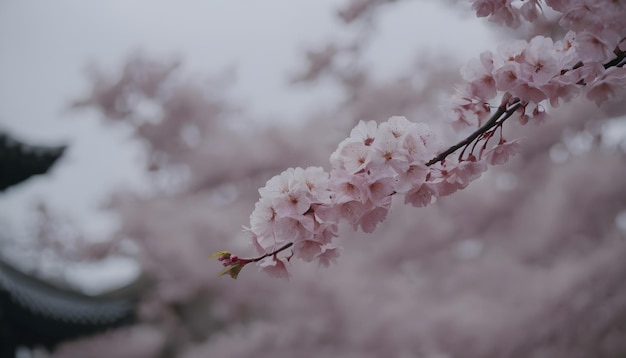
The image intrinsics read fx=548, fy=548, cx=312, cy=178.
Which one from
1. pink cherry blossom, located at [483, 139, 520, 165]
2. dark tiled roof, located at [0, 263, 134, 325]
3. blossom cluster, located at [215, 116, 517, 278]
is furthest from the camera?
dark tiled roof, located at [0, 263, 134, 325]

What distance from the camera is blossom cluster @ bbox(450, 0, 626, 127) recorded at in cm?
87

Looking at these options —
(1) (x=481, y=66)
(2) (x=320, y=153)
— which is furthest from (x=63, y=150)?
(1) (x=481, y=66)

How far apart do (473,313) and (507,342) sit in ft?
0.84

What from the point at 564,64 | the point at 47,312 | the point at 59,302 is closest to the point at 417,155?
the point at 564,64

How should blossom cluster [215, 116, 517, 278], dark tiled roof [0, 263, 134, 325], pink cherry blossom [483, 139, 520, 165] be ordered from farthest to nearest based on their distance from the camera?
dark tiled roof [0, 263, 134, 325]
pink cherry blossom [483, 139, 520, 165]
blossom cluster [215, 116, 517, 278]

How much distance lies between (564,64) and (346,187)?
0.44m

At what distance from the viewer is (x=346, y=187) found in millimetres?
876

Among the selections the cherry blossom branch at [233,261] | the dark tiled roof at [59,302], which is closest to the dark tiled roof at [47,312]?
the dark tiled roof at [59,302]

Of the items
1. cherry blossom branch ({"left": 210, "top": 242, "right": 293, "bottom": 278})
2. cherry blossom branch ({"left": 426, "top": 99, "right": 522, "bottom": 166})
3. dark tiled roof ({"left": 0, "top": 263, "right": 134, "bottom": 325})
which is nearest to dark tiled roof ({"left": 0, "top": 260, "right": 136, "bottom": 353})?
dark tiled roof ({"left": 0, "top": 263, "right": 134, "bottom": 325})

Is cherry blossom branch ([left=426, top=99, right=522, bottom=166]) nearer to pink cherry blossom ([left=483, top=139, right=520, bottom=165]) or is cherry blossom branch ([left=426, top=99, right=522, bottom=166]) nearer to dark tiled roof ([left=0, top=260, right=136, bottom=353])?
pink cherry blossom ([left=483, top=139, right=520, bottom=165])

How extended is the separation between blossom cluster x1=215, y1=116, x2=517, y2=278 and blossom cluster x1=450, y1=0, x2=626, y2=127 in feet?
0.61

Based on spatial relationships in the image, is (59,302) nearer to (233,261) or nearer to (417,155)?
(233,261)

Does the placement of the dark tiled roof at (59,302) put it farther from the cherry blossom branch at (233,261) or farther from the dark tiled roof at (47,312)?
the cherry blossom branch at (233,261)

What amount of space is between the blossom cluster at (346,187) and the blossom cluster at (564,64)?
0.18m
